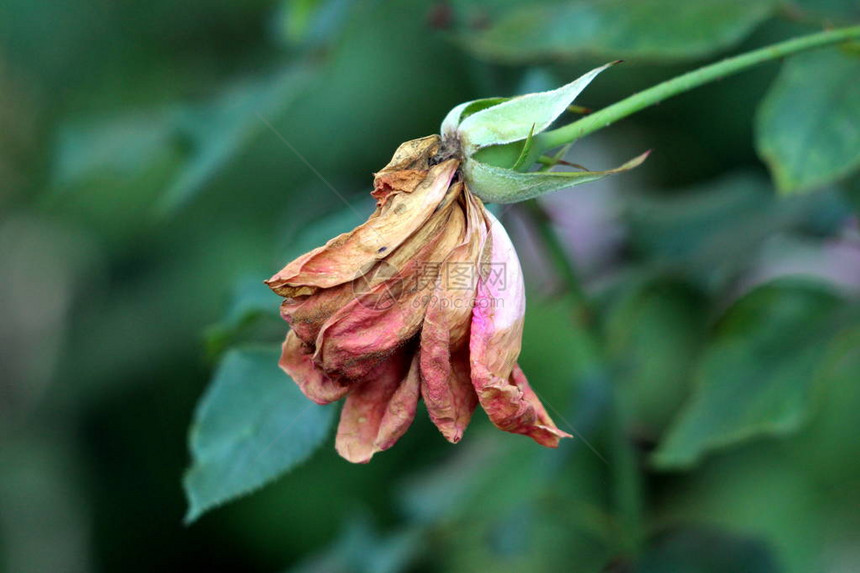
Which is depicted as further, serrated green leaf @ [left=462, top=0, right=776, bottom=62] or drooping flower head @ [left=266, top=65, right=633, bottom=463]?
serrated green leaf @ [left=462, top=0, right=776, bottom=62]

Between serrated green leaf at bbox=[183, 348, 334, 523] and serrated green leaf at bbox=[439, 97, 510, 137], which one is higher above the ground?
serrated green leaf at bbox=[439, 97, 510, 137]

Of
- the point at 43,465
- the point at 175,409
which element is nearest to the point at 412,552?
the point at 175,409

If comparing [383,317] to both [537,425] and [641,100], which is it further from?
[641,100]

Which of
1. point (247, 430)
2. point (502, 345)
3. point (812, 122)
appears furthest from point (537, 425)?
point (812, 122)

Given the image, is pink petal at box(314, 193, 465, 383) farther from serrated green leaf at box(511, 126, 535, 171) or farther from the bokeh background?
the bokeh background

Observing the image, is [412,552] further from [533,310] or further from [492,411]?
[492,411]

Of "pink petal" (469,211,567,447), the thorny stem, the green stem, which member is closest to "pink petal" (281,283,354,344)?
"pink petal" (469,211,567,447)
